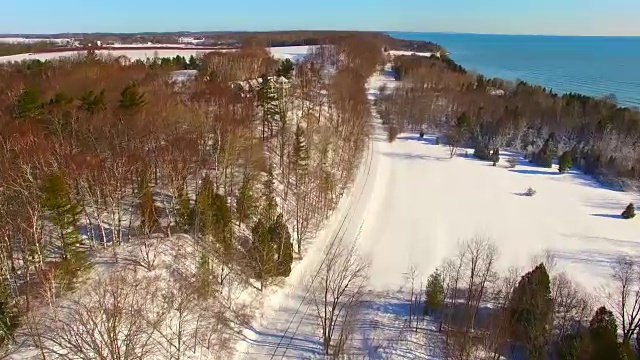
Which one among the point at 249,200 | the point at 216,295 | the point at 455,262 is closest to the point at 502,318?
the point at 455,262

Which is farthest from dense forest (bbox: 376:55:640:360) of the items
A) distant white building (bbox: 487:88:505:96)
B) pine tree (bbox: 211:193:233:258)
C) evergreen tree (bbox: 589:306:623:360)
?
pine tree (bbox: 211:193:233:258)

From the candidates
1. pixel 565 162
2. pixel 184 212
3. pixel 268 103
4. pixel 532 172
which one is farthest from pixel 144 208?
pixel 565 162

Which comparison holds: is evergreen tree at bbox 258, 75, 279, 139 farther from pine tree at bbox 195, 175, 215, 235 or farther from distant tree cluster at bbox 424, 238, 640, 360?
distant tree cluster at bbox 424, 238, 640, 360

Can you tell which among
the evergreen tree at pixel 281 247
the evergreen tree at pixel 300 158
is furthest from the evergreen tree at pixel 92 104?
the evergreen tree at pixel 281 247

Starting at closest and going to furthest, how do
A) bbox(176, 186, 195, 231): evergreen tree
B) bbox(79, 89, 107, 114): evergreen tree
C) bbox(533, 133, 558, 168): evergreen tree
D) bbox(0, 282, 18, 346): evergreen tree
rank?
bbox(0, 282, 18, 346): evergreen tree
bbox(176, 186, 195, 231): evergreen tree
bbox(79, 89, 107, 114): evergreen tree
bbox(533, 133, 558, 168): evergreen tree

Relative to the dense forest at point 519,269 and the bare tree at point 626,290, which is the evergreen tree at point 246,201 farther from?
the bare tree at point 626,290

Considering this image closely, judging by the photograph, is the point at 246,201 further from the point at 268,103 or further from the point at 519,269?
the point at 519,269
